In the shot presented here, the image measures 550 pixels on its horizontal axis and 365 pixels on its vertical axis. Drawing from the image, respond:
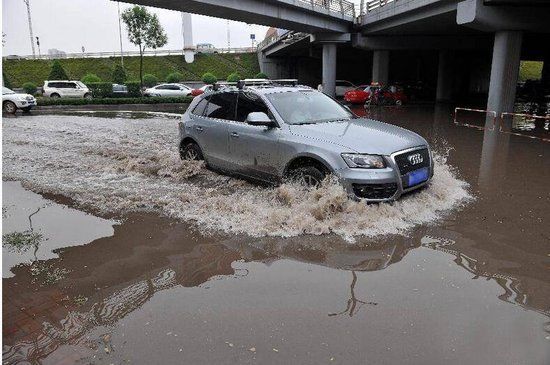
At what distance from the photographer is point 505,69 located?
19.8m

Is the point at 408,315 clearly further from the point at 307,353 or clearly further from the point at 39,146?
the point at 39,146

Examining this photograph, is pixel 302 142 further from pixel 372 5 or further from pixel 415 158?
pixel 372 5

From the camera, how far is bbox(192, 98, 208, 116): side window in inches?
322

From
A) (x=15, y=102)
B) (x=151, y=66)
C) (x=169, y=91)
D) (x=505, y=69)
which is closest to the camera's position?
(x=505, y=69)

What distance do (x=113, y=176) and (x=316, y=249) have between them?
17.8ft

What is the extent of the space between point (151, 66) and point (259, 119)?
186 feet

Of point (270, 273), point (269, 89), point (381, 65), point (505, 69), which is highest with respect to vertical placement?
point (381, 65)

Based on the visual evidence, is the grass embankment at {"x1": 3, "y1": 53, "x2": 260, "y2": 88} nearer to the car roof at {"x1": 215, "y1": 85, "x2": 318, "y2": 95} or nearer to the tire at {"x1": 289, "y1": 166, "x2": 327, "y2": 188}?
the car roof at {"x1": 215, "y1": 85, "x2": 318, "y2": 95}

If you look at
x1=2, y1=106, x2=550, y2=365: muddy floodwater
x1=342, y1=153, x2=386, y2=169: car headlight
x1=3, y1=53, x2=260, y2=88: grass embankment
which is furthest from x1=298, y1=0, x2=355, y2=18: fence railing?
x1=3, y1=53, x2=260, y2=88: grass embankment

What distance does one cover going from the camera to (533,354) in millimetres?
3148

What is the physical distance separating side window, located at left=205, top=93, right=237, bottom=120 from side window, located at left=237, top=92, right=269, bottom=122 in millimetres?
158

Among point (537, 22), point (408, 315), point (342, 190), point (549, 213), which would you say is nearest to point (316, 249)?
point (342, 190)

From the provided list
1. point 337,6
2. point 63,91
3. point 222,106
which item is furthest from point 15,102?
point 222,106

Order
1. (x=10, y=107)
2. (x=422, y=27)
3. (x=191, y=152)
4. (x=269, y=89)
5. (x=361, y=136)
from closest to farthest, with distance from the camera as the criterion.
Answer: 1. (x=361, y=136)
2. (x=269, y=89)
3. (x=191, y=152)
4. (x=10, y=107)
5. (x=422, y=27)
